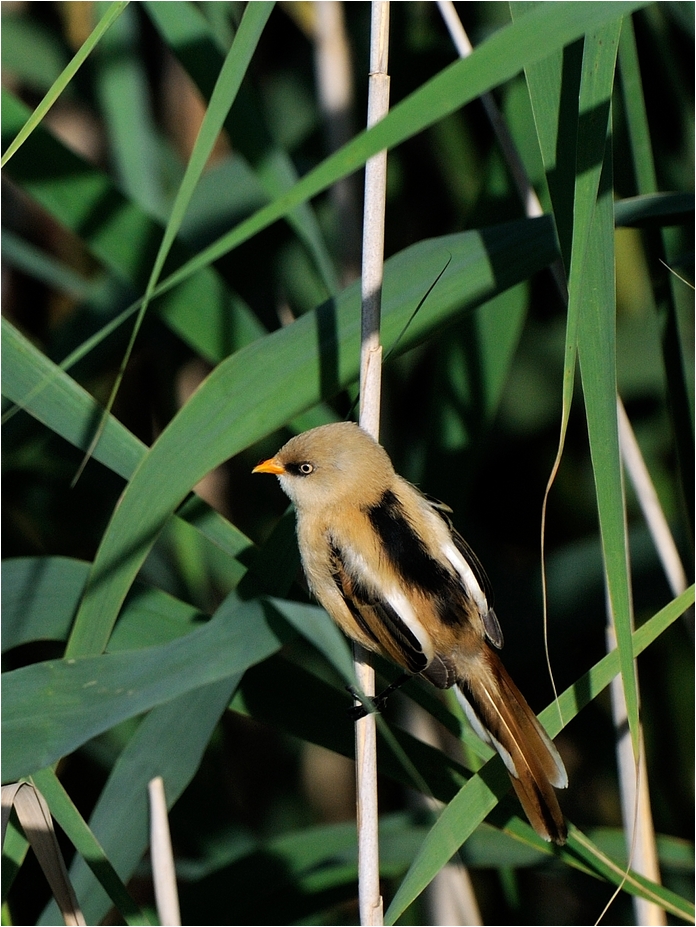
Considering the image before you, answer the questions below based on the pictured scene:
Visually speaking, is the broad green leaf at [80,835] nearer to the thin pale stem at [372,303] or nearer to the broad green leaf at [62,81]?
the thin pale stem at [372,303]

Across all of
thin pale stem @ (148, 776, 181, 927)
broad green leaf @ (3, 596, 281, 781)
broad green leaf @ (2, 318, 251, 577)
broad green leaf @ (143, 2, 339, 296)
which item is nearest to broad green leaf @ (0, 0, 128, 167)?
broad green leaf @ (2, 318, 251, 577)

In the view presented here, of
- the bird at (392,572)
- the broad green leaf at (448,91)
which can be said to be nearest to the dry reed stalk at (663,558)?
the bird at (392,572)

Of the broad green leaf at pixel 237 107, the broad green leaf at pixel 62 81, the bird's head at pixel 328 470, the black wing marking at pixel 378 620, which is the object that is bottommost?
the black wing marking at pixel 378 620

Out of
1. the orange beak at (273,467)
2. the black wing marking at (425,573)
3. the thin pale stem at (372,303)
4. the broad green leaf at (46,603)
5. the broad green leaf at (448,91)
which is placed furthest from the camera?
the orange beak at (273,467)

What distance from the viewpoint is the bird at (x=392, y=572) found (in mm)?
1458

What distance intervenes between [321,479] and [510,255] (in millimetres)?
496

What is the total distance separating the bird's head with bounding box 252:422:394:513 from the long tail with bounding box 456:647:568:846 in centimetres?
35

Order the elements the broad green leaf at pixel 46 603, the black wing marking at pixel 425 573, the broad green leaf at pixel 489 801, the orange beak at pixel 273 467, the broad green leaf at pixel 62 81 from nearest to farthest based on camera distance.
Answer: the broad green leaf at pixel 62 81
the broad green leaf at pixel 489 801
the broad green leaf at pixel 46 603
the black wing marking at pixel 425 573
the orange beak at pixel 273 467

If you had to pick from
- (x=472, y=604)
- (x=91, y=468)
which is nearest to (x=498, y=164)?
(x=472, y=604)

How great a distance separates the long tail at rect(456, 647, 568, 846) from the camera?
128 cm

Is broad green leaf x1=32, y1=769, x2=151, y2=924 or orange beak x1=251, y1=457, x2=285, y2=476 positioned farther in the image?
orange beak x1=251, y1=457, x2=285, y2=476

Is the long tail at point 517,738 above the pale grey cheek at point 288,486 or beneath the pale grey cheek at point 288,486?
beneath

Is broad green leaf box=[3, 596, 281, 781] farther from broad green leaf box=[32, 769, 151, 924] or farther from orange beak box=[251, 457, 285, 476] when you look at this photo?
orange beak box=[251, 457, 285, 476]

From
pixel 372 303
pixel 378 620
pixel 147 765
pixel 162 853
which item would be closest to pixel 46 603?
pixel 147 765
